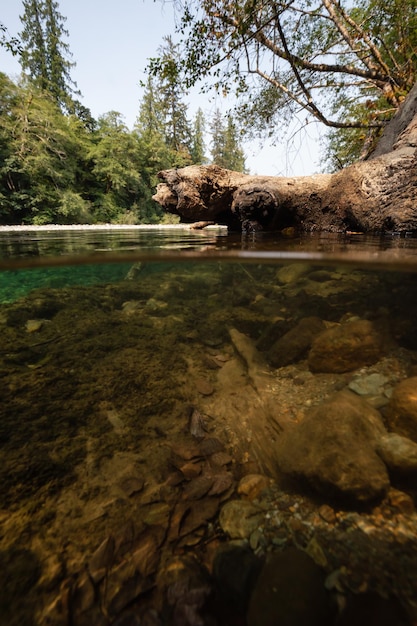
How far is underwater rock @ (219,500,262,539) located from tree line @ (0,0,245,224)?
12342 mm

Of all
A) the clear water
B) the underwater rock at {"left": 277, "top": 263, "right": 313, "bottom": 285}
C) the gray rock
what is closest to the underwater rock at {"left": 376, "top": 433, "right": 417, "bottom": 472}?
the clear water

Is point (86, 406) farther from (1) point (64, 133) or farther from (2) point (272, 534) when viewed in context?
(1) point (64, 133)

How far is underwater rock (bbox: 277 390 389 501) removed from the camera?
1.77 metres

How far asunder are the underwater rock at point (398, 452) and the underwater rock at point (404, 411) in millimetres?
152

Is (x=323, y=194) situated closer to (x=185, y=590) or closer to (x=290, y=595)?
(x=290, y=595)

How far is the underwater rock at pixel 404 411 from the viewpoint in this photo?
2.13 m

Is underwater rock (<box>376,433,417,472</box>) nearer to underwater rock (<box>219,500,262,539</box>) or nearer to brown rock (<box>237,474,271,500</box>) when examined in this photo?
brown rock (<box>237,474,271,500</box>)

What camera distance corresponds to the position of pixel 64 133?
2427 centimetres

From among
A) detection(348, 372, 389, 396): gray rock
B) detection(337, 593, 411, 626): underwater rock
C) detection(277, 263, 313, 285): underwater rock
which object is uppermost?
detection(277, 263, 313, 285): underwater rock

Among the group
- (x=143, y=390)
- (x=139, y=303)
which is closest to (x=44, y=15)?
(x=139, y=303)

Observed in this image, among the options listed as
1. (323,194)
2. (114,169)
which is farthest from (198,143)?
(323,194)

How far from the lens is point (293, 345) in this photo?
3742 mm

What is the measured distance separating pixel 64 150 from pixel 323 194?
27.7 m

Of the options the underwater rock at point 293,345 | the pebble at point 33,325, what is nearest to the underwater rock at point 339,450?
the underwater rock at point 293,345
